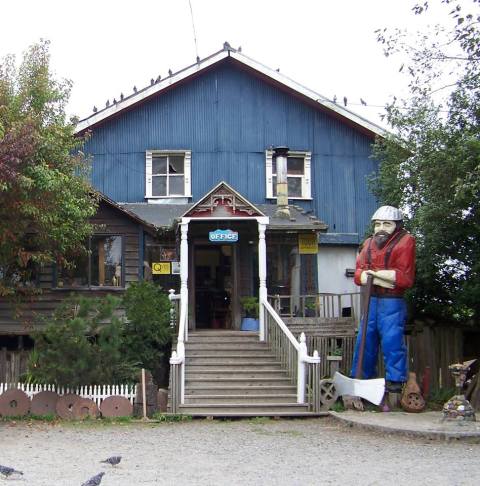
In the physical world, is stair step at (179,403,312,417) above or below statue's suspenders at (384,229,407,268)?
below

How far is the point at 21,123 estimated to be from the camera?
13.3 meters

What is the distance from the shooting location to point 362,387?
1419 cm

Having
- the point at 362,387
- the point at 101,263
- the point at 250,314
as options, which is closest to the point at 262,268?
the point at 250,314

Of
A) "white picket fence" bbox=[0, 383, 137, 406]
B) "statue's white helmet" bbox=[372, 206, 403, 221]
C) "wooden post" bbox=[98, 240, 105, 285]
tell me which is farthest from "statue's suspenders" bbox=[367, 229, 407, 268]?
"wooden post" bbox=[98, 240, 105, 285]

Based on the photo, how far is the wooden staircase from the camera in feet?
44.9

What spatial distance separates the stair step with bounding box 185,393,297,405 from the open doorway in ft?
16.6

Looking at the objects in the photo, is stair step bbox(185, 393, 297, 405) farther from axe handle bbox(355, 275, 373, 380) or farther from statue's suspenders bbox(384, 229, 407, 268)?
statue's suspenders bbox(384, 229, 407, 268)

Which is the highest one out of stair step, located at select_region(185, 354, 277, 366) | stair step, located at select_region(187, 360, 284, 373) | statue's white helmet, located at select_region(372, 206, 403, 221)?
statue's white helmet, located at select_region(372, 206, 403, 221)

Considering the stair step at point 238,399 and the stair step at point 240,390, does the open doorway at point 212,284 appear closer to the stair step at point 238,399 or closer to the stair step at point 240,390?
the stair step at point 240,390

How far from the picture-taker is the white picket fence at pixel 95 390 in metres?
13.6

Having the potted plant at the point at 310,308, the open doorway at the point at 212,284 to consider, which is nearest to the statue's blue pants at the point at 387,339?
the potted plant at the point at 310,308

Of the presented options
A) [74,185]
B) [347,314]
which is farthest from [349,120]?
[74,185]

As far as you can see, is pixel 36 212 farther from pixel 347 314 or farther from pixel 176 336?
pixel 347 314

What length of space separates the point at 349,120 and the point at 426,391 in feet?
29.8
